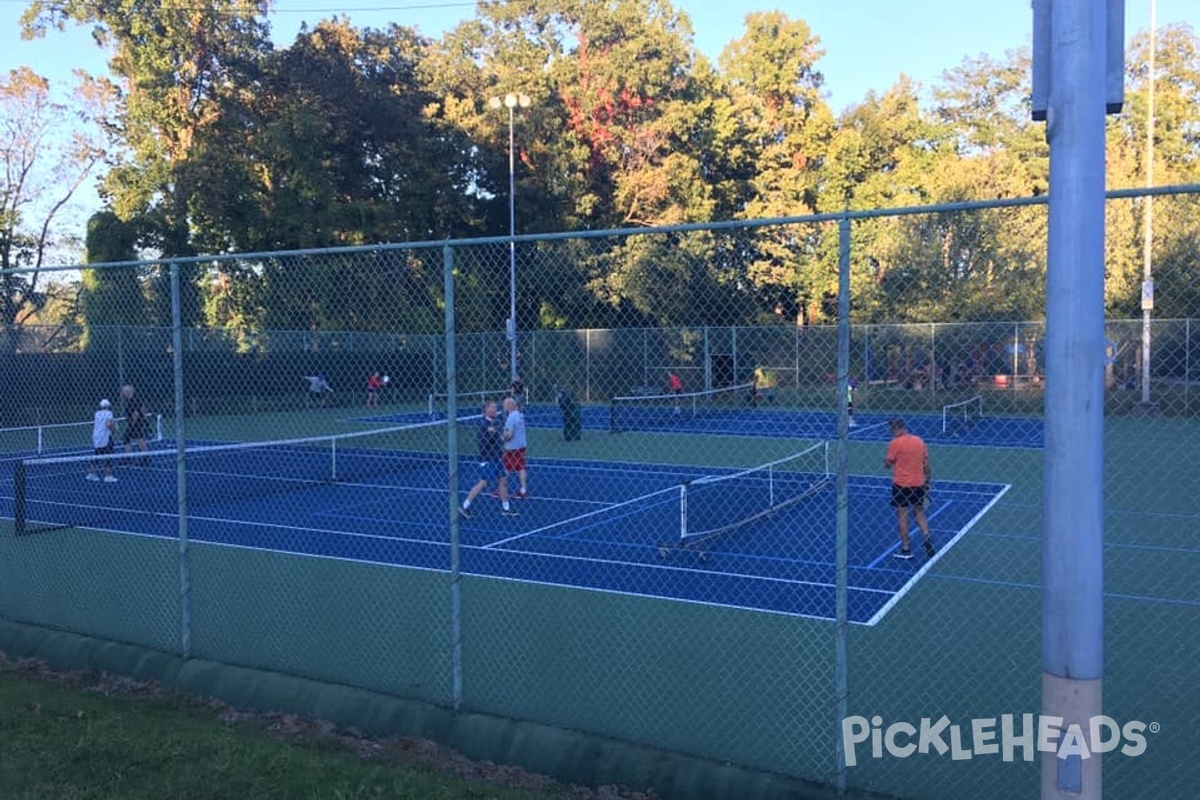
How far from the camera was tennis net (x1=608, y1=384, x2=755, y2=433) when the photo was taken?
73.9 feet

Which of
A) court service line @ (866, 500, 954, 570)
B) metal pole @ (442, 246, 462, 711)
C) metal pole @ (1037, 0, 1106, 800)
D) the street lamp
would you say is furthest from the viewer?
the street lamp

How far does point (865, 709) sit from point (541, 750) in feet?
7.79

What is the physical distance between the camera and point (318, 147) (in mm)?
40625

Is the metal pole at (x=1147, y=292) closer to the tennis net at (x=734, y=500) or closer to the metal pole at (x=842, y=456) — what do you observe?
the metal pole at (x=842, y=456)

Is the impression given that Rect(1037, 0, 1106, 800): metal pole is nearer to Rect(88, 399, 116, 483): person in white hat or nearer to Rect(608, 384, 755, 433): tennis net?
Rect(88, 399, 116, 483): person in white hat

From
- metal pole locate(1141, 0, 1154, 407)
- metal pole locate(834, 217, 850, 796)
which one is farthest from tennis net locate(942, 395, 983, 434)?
metal pole locate(834, 217, 850, 796)

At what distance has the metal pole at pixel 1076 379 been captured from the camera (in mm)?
2904

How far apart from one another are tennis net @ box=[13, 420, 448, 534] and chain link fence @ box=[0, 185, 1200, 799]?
13cm

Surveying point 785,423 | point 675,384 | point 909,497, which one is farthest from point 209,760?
point 675,384

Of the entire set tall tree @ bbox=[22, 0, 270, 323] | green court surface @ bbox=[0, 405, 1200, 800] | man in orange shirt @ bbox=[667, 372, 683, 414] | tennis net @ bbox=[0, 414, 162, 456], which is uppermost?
tall tree @ bbox=[22, 0, 270, 323]

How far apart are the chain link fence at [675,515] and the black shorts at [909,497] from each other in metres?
0.72

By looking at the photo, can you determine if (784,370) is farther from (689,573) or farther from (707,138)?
(707,138)

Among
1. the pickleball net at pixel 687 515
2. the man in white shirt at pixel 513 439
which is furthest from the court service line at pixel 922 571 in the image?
the man in white shirt at pixel 513 439

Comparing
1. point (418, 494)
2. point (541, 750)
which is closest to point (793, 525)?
point (418, 494)
